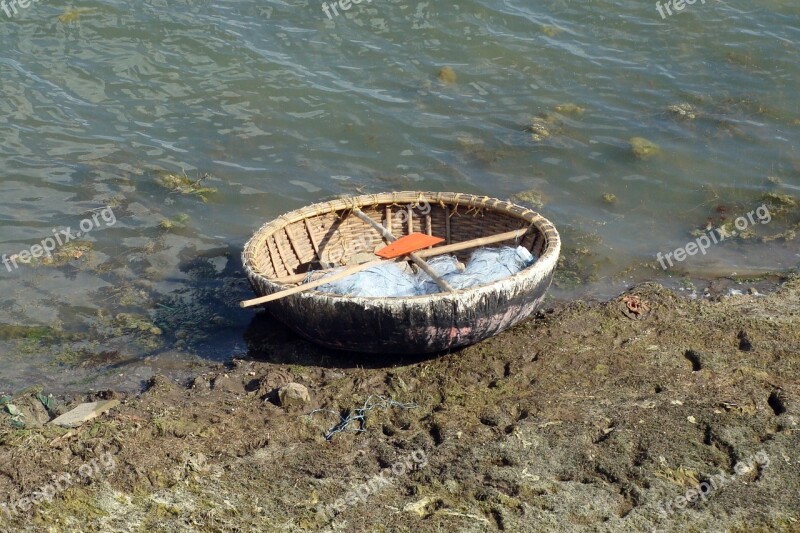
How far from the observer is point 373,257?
23.9ft

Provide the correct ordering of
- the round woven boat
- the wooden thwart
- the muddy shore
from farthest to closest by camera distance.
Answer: the wooden thwart < the round woven boat < the muddy shore

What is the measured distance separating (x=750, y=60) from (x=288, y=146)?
5994mm

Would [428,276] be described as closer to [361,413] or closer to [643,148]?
[361,413]

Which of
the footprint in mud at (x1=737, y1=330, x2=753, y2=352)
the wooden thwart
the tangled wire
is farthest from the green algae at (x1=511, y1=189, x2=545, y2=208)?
the tangled wire

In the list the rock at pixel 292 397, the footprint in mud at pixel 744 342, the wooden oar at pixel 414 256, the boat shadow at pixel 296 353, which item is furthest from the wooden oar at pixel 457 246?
the footprint in mud at pixel 744 342

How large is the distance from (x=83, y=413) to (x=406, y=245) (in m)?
2.67

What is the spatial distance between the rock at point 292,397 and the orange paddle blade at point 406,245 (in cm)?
158

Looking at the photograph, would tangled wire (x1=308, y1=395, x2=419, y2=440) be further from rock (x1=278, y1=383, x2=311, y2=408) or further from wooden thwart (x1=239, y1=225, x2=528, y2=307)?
wooden thwart (x1=239, y1=225, x2=528, y2=307)

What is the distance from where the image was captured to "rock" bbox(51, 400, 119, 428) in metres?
5.38

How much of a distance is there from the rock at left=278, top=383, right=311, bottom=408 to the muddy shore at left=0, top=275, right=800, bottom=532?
0.6 inches

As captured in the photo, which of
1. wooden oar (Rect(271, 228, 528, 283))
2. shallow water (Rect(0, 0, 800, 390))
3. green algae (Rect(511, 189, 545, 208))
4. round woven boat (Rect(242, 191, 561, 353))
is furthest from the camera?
green algae (Rect(511, 189, 545, 208))

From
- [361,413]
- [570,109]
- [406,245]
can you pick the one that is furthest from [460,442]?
[570,109]

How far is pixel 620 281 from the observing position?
7.61 m

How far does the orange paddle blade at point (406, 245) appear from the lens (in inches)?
269
